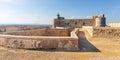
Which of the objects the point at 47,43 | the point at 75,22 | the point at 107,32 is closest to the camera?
the point at 47,43

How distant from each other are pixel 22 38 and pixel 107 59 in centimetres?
432

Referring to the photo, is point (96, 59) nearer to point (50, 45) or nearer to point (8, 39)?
point (50, 45)

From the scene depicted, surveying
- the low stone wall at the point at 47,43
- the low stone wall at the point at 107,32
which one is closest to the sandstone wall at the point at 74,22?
the low stone wall at the point at 107,32

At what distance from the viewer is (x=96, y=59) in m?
6.16

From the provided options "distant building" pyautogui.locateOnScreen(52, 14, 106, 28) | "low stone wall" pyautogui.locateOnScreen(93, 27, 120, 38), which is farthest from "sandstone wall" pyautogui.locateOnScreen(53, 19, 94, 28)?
"low stone wall" pyautogui.locateOnScreen(93, 27, 120, 38)

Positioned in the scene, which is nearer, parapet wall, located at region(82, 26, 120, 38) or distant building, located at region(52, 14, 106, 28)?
parapet wall, located at region(82, 26, 120, 38)

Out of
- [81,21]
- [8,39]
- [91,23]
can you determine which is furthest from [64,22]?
[8,39]

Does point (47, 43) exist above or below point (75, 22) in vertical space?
below

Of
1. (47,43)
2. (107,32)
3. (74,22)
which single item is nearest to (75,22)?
(74,22)

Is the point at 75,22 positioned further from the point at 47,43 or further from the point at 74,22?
the point at 47,43

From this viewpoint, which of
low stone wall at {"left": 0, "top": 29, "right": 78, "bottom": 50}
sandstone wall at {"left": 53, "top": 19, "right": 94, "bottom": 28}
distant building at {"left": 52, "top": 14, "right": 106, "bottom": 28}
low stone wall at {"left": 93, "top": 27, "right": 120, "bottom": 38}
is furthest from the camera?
sandstone wall at {"left": 53, "top": 19, "right": 94, "bottom": 28}

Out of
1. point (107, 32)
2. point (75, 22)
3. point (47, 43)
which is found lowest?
point (107, 32)

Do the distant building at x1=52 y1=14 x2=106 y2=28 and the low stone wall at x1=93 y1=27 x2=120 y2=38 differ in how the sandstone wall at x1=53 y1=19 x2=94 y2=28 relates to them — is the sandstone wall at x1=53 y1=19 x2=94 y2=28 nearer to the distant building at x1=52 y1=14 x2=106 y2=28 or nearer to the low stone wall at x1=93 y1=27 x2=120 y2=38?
the distant building at x1=52 y1=14 x2=106 y2=28

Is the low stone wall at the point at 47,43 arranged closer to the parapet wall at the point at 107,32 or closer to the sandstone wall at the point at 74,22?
the parapet wall at the point at 107,32
